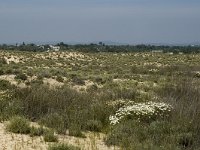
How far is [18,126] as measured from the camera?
1240 centimetres

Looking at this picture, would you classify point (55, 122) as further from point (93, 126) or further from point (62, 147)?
point (62, 147)

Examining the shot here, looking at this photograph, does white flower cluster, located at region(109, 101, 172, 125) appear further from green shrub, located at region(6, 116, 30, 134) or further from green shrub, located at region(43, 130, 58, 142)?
green shrub, located at region(6, 116, 30, 134)

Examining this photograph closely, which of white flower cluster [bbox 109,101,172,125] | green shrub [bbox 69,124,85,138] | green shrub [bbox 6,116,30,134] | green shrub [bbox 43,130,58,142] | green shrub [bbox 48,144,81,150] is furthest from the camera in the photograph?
white flower cluster [bbox 109,101,172,125]

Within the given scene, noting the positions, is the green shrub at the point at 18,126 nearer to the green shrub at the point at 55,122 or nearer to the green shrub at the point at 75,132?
the green shrub at the point at 55,122

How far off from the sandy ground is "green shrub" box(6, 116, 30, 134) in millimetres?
199

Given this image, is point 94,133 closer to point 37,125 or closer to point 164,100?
point 37,125

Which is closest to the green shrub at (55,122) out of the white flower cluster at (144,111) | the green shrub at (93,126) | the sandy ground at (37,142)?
the sandy ground at (37,142)

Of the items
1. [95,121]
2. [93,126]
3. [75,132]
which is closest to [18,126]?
[75,132]

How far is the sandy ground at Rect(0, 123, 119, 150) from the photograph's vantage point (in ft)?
35.8

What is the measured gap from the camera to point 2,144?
11.0 metres

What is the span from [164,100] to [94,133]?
3.12m

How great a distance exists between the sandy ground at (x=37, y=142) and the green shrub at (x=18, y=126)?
0.20 metres

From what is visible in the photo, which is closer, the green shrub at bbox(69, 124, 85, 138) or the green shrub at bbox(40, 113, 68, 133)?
the green shrub at bbox(69, 124, 85, 138)

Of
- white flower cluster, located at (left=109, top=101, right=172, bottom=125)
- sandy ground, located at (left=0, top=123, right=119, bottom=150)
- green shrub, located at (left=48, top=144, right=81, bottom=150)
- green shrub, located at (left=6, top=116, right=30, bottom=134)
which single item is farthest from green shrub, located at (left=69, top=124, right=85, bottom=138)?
green shrub, located at (left=48, top=144, right=81, bottom=150)
